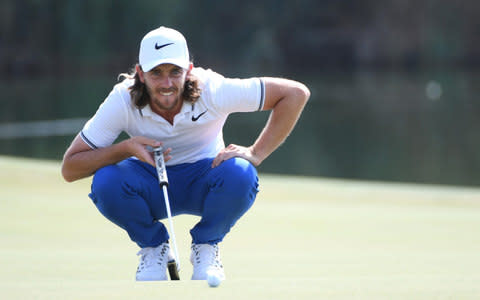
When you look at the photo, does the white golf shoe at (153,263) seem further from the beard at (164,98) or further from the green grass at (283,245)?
the beard at (164,98)

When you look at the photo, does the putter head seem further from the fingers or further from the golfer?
the fingers

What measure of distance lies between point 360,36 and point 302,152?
2276cm

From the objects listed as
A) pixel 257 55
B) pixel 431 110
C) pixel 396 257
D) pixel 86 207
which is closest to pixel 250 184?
pixel 396 257

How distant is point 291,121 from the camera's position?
10.5ft

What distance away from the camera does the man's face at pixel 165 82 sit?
2.91 m

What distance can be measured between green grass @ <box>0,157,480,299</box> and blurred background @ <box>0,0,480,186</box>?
35.3 feet

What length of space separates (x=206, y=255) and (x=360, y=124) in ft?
57.6

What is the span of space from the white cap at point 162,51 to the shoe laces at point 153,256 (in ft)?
2.10

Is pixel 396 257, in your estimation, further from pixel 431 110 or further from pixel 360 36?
pixel 360 36

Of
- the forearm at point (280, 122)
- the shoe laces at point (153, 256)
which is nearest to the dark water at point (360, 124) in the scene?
the forearm at point (280, 122)

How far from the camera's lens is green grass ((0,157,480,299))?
2.29 meters

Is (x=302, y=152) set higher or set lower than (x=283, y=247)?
lower

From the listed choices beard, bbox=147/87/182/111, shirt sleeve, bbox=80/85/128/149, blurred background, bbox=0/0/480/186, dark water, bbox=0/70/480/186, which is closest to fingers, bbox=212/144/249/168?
beard, bbox=147/87/182/111

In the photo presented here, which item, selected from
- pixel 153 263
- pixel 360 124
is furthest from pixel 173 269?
pixel 360 124
